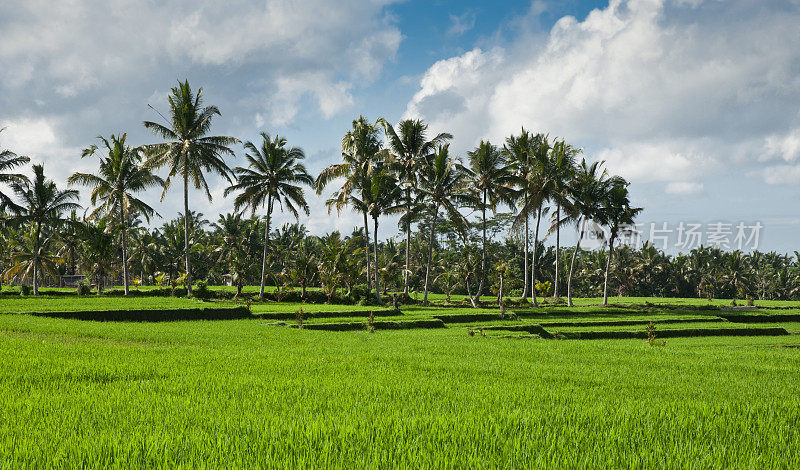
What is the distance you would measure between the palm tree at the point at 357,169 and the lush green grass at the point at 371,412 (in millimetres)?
21093

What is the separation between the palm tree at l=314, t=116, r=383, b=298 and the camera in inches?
1159

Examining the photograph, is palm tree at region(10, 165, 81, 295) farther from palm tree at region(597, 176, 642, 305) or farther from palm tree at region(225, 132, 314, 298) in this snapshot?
palm tree at region(597, 176, 642, 305)

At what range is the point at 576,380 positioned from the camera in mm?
7074

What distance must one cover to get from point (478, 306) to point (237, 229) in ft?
90.0

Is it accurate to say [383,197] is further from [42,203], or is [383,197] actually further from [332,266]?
[42,203]

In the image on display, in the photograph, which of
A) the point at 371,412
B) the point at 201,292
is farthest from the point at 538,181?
the point at 371,412

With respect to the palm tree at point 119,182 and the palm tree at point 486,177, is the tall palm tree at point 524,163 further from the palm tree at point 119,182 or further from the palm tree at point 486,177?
the palm tree at point 119,182

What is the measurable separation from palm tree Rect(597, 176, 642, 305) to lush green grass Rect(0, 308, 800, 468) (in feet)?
91.9

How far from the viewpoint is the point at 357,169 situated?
29953 mm

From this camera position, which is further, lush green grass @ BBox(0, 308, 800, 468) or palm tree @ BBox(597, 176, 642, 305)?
palm tree @ BBox(597, 176, 642, 305)

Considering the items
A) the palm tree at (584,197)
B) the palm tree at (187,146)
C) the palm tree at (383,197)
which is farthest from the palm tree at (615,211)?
the palm tree at (187,146)

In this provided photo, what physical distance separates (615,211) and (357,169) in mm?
19838

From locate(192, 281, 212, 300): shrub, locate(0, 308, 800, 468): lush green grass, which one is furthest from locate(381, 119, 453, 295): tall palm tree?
locate(0, 308, 800, 468): lush green grass

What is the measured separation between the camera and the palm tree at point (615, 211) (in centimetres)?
3509
